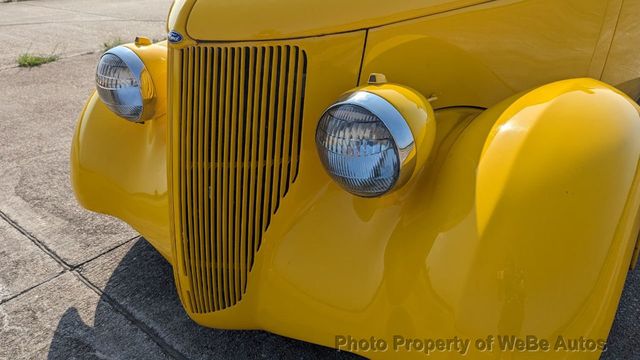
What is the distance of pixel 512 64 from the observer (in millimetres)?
2234

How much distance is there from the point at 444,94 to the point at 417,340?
938 mm

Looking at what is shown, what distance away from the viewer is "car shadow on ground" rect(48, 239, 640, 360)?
2.37 metres

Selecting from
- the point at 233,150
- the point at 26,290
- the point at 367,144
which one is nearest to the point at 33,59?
the point at 26,290

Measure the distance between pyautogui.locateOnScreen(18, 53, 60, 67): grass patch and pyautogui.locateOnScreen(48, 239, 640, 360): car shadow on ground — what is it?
4865 mm

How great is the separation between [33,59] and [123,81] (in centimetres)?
532

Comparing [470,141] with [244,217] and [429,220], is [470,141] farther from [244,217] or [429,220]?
[244,217]

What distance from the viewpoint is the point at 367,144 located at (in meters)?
1.59

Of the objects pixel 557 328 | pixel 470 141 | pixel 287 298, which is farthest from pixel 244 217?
pixel 557 328

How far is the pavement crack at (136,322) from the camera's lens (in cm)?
239

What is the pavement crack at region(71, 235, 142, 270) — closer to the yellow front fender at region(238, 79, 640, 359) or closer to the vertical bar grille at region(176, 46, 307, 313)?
the vertical bar grille at region(176, 46, 307, 313)

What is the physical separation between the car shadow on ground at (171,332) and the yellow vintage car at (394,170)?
9.5 inches

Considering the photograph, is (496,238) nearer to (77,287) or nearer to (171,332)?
(171,332)

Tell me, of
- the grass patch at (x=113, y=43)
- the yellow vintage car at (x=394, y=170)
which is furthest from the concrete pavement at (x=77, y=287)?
the grass patch at (x=113, y=43)

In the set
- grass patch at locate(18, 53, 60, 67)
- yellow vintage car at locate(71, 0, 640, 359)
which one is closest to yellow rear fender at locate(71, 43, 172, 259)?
yellow vintage car at locate(71, 0, 640, 359)
